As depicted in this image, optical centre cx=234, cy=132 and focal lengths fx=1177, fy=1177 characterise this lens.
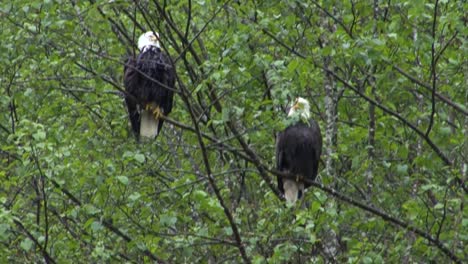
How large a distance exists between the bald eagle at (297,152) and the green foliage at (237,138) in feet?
0.43

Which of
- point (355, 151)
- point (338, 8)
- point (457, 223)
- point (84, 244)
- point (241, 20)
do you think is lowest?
point (457, 223)

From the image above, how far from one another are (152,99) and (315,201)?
2193 millimetres

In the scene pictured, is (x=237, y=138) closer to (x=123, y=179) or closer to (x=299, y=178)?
(x=123, y=179)

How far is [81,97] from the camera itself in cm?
965

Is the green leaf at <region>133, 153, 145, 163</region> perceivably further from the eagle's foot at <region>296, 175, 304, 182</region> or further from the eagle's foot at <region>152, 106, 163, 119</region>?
the eagle's foot at <region>152, 106, 163, 119</region>

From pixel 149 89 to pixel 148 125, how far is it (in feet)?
0.96

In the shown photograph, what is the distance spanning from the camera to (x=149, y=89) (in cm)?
904

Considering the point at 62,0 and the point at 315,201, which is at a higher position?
the point at 62,0

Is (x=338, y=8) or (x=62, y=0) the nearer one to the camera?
(x=62, y=0)

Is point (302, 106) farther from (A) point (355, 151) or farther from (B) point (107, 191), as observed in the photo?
(B) point (107, 191)

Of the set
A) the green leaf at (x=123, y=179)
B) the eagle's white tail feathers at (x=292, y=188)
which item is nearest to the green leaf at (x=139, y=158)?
the green leaf at (x=123, y=179)

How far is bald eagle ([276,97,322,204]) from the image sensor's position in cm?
859

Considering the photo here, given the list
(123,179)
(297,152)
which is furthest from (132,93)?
(123,179)

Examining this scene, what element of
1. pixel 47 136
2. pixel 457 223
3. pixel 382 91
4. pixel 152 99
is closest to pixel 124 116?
pixel 152 99
